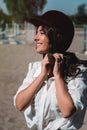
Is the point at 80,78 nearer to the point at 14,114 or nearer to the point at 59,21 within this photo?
the point at 59,21

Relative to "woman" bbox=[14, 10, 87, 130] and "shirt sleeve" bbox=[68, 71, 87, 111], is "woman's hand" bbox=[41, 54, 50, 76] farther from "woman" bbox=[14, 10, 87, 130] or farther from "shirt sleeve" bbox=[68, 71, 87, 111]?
"shirt sleeve" bbox=[68, 71, 87, 111]

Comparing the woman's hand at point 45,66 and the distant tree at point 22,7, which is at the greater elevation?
the woman's hand at point 45,66

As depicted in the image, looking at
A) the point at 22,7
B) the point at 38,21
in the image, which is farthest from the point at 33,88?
the point at 22,7

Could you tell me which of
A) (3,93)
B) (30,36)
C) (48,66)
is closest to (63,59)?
(48,66)

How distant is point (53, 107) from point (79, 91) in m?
0.16

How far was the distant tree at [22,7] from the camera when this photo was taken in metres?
78.1

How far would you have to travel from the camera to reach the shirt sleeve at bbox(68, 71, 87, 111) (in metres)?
2.44

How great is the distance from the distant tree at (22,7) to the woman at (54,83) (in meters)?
74.4

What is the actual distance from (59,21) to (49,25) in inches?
2.3

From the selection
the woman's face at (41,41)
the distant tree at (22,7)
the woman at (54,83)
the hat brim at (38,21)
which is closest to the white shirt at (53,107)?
the woman at (54,83)

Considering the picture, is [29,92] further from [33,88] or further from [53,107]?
[53,107]

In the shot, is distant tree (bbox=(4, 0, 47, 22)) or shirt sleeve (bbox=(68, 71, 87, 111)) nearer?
shirt sleeve (bbox=(68, 71, 87, 111))

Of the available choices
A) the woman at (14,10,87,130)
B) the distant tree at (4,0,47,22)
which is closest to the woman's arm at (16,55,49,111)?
the woman at (14,10,87,130)

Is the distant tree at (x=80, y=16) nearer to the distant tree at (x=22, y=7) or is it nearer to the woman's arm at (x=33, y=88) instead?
the distant tree at (x=22, y=7)
